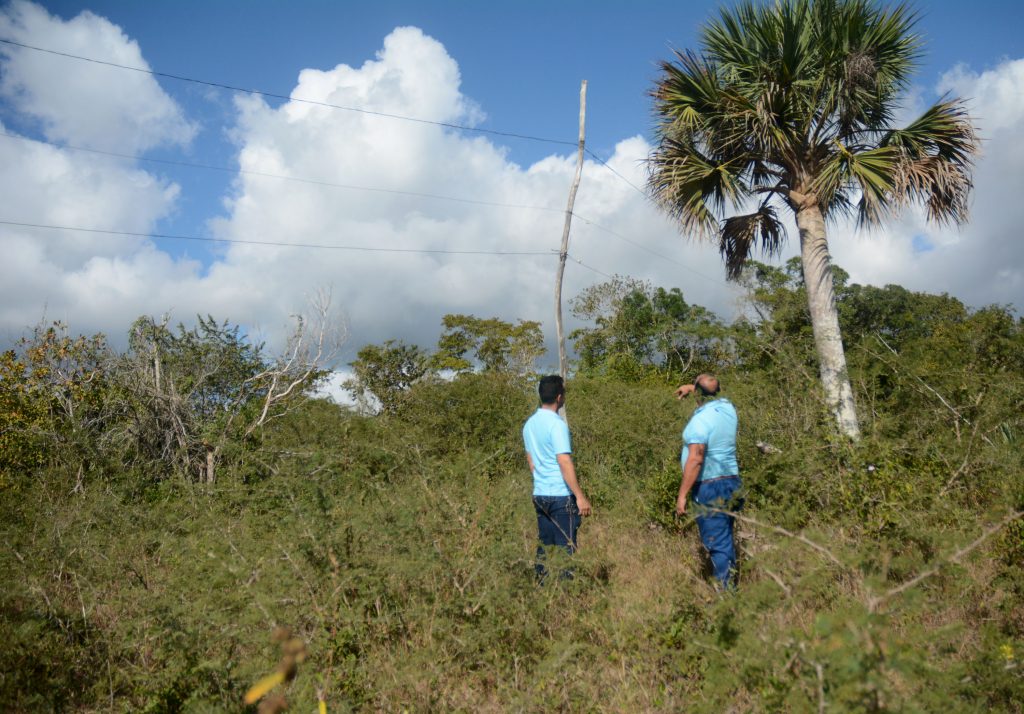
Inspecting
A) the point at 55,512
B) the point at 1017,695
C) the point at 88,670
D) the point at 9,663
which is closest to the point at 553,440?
the point at 1017,695

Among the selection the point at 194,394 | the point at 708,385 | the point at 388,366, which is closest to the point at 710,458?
the point at 708,385

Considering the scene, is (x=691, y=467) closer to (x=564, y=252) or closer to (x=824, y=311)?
(x=824, y=311)

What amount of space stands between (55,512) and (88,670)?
4079 millimetres

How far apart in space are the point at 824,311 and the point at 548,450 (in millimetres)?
4817

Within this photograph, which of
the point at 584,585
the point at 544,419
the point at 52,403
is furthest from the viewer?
the point at 52,403

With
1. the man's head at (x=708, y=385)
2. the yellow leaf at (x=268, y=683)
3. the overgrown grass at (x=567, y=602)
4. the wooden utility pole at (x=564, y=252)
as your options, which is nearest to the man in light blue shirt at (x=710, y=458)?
the man's head at (x=708, y=385)

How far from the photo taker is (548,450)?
461 centimetres

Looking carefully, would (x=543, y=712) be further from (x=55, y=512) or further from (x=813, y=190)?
(x=813, y=190)

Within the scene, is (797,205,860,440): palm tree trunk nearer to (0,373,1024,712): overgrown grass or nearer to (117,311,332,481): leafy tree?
(0,373,1024,712): overgrown grass

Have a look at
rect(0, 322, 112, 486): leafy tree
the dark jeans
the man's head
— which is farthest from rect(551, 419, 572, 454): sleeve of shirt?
rect(0, 322, 112, 486): leafy tree

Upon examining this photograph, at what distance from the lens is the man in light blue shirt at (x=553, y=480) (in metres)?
4.51

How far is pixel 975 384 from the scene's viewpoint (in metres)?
6.33

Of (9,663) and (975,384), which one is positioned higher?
(975,384)

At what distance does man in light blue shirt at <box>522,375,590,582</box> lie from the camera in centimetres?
451
